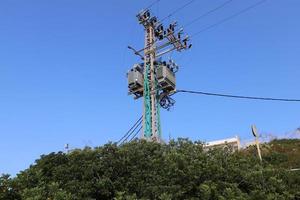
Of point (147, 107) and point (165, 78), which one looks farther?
point (165, 78)

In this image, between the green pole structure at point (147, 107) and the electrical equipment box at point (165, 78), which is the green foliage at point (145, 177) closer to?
the green pole structure at point (147, 107)

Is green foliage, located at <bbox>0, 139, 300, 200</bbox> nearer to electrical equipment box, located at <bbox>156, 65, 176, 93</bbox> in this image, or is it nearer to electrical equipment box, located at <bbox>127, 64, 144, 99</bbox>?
electrical equipment box, located at <bbox>156, 65, 176, 93</bbox>

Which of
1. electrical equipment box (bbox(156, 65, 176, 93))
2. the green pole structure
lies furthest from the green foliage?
electrical equipment box (bbox(156, 65, 176, 93))

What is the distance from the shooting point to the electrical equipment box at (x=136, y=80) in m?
35.0

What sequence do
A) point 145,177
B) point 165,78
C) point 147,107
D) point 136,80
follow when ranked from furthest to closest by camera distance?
1. point 136,80
2. point 165,78
3. point 147,107
4. point 145,177

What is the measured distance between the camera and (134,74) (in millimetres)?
35219

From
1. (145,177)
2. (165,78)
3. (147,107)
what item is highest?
(165,78)

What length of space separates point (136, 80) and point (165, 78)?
2427 mm

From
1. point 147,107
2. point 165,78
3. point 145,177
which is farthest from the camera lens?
point 165,78

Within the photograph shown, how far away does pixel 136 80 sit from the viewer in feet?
114

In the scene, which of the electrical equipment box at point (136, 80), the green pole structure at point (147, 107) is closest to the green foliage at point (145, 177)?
the green pole structure at point (147, 107)

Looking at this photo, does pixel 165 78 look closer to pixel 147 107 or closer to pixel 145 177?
pixel 147 107

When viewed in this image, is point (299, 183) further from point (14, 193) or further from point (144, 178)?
point (14, 193)

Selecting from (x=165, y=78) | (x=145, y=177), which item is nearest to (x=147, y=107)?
(x=165, y=78)
